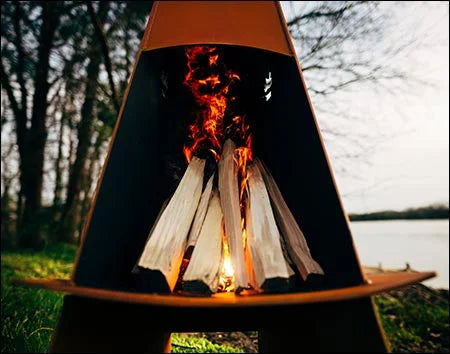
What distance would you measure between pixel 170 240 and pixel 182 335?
6.09ft

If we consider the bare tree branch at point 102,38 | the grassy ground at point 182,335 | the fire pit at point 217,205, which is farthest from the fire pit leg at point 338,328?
the bare tree branch at point 102,38

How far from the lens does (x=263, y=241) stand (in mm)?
1205

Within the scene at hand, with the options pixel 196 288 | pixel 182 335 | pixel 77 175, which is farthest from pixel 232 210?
pixel 77 175

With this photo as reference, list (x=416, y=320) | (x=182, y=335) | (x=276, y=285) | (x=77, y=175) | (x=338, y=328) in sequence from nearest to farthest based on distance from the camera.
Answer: (x=338, y=328), (x=276, y=285), (x=182, y=335), (x=416, y=320), (x=77, y=175)

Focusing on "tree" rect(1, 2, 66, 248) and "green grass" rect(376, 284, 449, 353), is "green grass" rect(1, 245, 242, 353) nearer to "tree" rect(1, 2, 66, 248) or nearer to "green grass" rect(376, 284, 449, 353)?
"tree" rect(1, 2, 66, 248)

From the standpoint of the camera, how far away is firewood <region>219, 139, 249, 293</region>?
1.12 m

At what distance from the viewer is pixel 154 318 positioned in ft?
3.28

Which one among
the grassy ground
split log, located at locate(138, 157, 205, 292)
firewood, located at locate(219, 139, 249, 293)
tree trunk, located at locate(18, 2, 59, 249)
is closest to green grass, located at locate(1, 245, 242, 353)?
the grassy ground

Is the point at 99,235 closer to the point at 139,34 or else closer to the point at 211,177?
the point at 211,177

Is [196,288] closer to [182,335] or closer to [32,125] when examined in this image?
[182,335]

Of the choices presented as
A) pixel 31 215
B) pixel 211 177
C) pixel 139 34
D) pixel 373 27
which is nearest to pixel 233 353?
pixel 211 177

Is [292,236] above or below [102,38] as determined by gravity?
below

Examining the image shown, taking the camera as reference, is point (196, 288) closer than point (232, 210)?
Yes

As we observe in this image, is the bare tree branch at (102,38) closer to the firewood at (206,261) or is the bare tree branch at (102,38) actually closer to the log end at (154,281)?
the firewood at (206,261)
